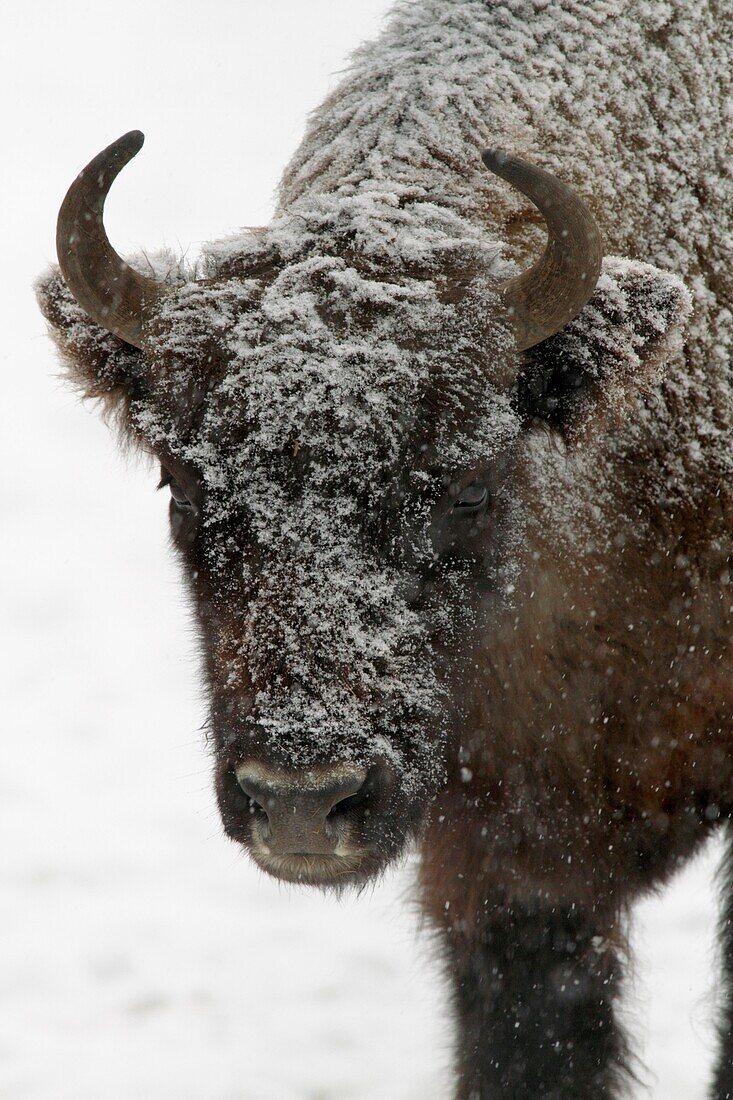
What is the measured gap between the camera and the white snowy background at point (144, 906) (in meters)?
4.49

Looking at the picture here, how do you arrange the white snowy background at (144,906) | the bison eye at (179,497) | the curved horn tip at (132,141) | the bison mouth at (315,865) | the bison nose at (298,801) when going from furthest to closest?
the white snowy background at (144,906) → the bison eye at (179,497) → the curved horn tip at (132,141) → the bison mouth at (315,865) → the bison nose at (298,801)

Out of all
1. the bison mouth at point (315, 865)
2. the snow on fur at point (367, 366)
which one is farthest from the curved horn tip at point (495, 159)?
the bison mouth at point (315, 865)

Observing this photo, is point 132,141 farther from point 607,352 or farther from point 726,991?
point 726,991

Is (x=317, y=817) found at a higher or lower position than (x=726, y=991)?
higher

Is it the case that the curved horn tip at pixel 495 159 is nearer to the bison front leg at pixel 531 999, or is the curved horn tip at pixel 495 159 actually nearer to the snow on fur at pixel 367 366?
the snow on fur at pixel 367 366

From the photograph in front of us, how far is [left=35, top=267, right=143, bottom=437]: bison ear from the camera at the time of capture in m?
3.45

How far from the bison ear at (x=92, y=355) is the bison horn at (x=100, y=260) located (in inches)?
5.8

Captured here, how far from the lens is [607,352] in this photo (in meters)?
3.16

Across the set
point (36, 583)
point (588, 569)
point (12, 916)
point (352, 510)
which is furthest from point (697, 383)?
point (36, 583)

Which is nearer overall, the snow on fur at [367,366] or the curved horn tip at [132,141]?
the snow on fur at [367,366]

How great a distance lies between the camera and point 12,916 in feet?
17.0

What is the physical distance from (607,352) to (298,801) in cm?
135

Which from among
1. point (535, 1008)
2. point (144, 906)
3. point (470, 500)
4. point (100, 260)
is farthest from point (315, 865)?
point (144, 906)

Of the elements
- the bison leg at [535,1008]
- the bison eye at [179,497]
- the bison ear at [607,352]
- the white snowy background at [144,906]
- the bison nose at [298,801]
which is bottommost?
the white snowy background at [144,906]
